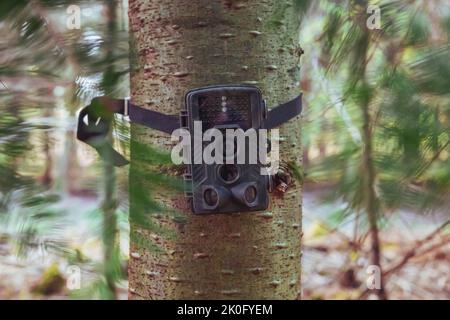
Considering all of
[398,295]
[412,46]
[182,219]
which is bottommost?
[398,295]

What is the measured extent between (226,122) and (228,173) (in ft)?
0.16

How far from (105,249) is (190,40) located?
25cm

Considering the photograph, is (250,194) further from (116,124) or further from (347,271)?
(347,271)

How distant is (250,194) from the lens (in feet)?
1.44

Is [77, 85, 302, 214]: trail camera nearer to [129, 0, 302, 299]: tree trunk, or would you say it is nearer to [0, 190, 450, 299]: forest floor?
[129, 0, 302, 299]: tree trunk

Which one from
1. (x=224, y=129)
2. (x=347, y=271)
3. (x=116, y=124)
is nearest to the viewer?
(x=116, y=124)

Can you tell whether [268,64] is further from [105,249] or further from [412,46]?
[105,249]

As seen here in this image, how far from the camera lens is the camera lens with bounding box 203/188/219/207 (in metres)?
0.43

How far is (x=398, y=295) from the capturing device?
4.77 ft

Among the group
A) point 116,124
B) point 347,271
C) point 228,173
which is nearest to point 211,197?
point 228,173

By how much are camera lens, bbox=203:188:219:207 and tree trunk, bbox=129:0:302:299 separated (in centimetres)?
2

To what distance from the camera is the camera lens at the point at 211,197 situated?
0.43 metres

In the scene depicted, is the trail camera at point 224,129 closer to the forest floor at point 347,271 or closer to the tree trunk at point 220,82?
the tree trunk at point 220,82
